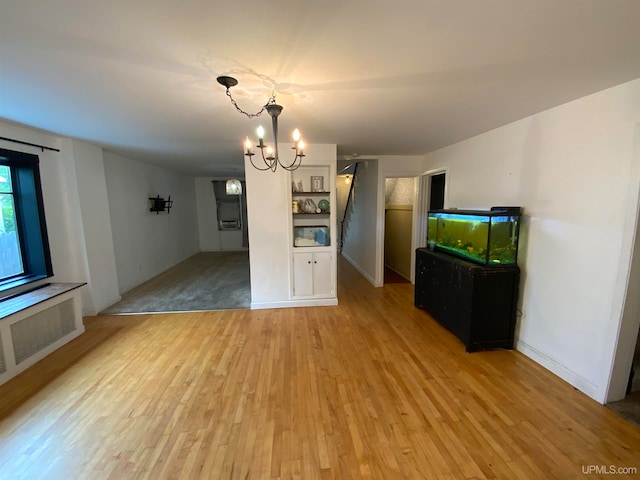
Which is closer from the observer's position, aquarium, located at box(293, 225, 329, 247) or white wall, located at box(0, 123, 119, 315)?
white wall, located at box(0, 123, 119, 315)

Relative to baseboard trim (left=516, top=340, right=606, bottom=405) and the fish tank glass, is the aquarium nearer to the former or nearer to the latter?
the fish tank glass

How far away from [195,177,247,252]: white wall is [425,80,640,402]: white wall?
7.29m

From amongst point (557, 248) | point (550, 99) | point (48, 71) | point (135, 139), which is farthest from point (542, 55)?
point (135, 139)

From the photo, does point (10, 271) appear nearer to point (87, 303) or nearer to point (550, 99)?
point (87, 303)

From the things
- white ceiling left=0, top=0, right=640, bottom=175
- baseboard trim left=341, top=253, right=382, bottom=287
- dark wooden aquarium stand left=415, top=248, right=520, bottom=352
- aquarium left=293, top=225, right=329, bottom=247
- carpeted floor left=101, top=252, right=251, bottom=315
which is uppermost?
white ceiling left=0, top=0, right=640, bottom=175

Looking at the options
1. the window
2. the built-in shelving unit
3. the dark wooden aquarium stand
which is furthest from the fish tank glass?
the window

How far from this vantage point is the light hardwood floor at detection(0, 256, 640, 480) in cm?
159

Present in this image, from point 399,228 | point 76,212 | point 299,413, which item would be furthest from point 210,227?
point 299,413

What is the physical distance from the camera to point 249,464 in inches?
63.1

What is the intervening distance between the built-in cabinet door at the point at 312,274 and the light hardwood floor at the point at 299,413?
3.16 feet

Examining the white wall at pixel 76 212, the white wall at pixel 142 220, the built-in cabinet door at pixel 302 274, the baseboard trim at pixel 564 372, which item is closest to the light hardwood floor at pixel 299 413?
the baseboard trim at pixel 564 372

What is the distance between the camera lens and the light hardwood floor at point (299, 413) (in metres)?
1.59

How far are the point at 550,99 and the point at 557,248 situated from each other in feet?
4.18

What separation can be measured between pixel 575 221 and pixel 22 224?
582 cm
